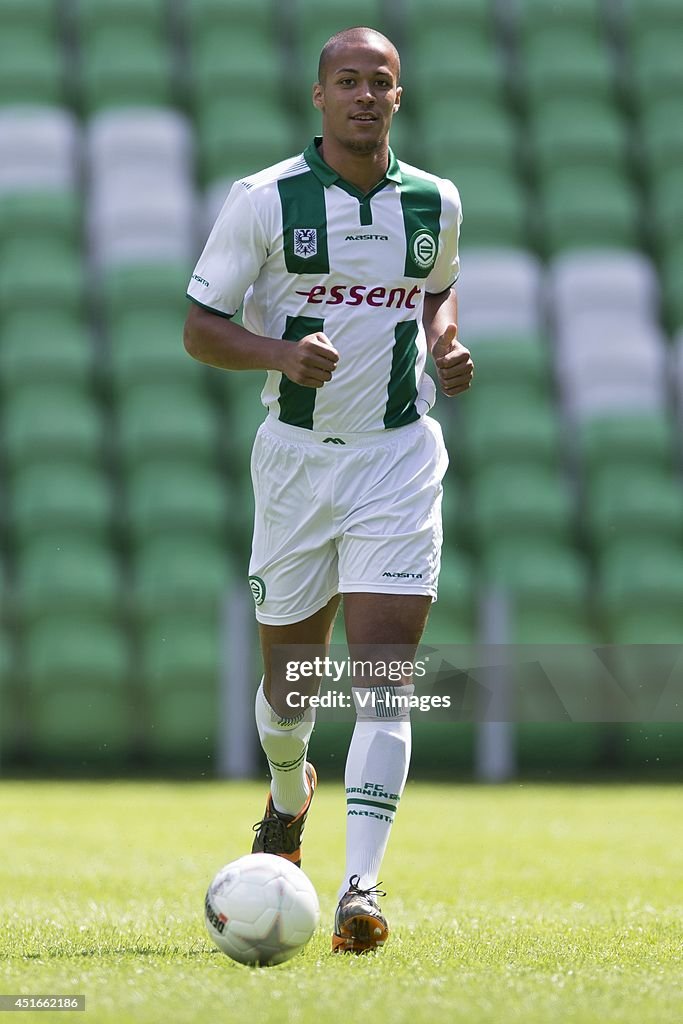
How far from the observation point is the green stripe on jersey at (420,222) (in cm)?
402

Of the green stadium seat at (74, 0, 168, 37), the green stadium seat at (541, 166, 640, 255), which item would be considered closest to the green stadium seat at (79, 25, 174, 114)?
the green stadium seat at (74, 0, 168, 37)

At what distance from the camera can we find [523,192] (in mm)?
11562

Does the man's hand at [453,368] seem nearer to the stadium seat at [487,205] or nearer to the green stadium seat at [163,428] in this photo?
the green stadium seat at [163,428]

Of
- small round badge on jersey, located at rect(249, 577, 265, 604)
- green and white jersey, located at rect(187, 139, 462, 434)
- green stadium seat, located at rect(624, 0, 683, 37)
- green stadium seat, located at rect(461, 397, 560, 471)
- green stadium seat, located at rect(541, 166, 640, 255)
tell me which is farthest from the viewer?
green stadium seat, located at rect(624, 0, 683, 37)

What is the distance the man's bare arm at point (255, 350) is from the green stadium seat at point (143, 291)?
6.43m

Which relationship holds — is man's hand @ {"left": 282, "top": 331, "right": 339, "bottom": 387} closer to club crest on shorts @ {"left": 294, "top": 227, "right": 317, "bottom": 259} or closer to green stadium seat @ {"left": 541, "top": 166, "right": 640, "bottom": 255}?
club crest on shorts @ {"left": 294, "top": 227, "right": 317, "bottom": 259}

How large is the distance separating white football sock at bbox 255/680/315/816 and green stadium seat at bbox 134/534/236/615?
4.37 meters

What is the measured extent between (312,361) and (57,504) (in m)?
5.92

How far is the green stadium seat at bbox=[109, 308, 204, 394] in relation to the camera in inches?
391

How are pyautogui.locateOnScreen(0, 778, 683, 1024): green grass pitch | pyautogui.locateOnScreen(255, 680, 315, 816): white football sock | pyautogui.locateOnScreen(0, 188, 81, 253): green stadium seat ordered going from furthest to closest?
1. pyautogui.locateOnScreen(0, 188, 81, 253): green stadium seat
2. pyautogui.locateOnScreen(255, 680, 315, 816): white football sock
3. pyautogui.locateOnScreen(0, 778, 683, 1024): green grass pitch

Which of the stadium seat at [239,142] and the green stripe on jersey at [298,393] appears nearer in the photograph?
the green stripe on jersey at [298,393]

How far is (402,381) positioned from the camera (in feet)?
13.2

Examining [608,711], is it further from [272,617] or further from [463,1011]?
[463,1011]

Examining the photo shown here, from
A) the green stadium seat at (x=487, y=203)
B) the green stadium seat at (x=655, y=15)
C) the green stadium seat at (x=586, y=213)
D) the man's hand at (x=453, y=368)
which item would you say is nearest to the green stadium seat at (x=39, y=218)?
the green stadium seat at (x=487, y=203)
